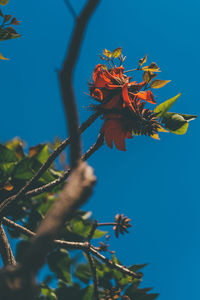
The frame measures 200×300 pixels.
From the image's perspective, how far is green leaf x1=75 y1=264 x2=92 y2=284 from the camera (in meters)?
1.28

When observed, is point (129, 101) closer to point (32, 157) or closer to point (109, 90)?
point (109, 90)

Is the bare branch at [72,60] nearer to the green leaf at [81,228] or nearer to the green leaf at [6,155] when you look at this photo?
the green leaf at [6,155]

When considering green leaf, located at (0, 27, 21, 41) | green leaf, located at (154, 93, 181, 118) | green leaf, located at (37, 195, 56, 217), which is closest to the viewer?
green leaf, located at (154, 93, 181, 118)

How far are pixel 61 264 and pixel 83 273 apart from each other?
13cm

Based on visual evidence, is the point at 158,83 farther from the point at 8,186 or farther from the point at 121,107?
the point at 8,186

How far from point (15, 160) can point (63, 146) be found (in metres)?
0.54

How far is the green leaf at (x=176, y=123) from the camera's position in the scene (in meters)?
1.02

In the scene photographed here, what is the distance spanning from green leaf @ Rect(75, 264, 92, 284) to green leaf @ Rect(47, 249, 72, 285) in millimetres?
56

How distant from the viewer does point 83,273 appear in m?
1.30

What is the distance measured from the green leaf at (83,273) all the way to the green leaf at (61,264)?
0.06 metres

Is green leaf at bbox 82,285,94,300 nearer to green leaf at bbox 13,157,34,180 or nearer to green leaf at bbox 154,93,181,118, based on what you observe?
green leaf at bbox 13,157,34,180

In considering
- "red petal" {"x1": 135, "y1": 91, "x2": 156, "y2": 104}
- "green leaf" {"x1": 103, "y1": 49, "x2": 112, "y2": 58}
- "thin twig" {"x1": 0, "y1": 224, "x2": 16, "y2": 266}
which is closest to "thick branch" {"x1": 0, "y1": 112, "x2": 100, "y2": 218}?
"thin twig" {"x1": 0, "y1": 224, "x2": 16, "y2": 266}

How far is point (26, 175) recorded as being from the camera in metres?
1.24

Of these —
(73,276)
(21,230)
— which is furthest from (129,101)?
(73,276)
